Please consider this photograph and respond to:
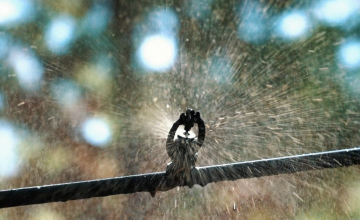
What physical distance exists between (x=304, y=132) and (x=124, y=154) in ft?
13.8

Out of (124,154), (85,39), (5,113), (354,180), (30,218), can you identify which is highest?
(85,39)

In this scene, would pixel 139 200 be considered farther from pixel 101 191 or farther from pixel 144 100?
pixel 101 191

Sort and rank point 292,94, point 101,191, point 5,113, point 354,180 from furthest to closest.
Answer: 1. point 5,113
2. point 354,180
3. point 292,94
4. point 101,191

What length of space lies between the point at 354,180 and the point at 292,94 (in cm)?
301

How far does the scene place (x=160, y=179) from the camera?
169 cm

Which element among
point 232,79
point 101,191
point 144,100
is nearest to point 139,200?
point 144,100

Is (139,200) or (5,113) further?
(5,113)

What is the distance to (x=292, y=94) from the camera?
822 cm

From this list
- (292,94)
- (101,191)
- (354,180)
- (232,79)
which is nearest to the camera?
(101,191)

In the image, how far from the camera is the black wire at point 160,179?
5.15ft

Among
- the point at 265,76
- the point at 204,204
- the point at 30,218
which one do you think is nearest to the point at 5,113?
the point at 30,218

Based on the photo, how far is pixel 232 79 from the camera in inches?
348

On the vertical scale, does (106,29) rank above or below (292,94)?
above

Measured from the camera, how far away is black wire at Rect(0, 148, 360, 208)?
1.57 meters
